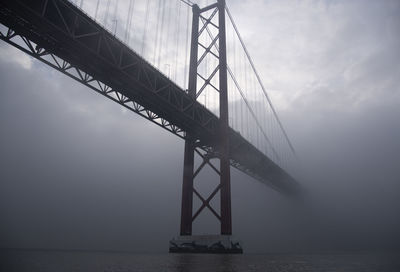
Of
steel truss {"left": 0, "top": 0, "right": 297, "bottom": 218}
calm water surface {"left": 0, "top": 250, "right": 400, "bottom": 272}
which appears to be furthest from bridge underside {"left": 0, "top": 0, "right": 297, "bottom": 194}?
calm water surface {"left": 0, "top": 250, "right": 400, "bottom": 272}

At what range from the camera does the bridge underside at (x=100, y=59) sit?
1641cm

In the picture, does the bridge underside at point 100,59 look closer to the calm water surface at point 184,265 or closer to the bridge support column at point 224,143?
the bridge support column at point 224,143

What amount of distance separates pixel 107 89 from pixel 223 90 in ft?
45.1

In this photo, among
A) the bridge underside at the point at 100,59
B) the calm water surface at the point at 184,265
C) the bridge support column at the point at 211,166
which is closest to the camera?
the calm water surface at the point at 184,265

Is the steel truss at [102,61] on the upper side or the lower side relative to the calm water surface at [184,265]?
upper

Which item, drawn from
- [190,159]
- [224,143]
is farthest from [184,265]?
[190,159]

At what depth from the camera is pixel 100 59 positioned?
19312mm

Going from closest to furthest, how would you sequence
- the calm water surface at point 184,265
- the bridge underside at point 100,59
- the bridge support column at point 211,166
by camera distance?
1. the calm water surface at point 184,265
2. the bridge underside at point 100,59
3. the bridge support column at point 211,166

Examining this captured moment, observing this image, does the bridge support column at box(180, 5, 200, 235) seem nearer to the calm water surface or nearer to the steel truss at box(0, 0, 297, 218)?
the steel truss at box(0, 0, 297, 218)

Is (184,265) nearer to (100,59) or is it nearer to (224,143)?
(100,59)

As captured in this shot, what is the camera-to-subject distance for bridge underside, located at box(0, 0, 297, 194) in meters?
16.4

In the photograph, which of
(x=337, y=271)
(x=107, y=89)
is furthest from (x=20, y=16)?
(x=337, y=271)

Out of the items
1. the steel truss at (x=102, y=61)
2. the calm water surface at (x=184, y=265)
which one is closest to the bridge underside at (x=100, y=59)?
the steel truss at (x=102, y=61)

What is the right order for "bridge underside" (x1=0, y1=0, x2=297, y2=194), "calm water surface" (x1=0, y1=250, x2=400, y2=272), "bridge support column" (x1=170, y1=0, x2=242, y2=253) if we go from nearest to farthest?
"calm water surface" (x1=0, y1=250, x2=400, y2=272)
"bridge underside" (x1=0, y1=0, x2=297, y2=194)
"bridge support column" (x1=170, y1=0, x2=242, y2=253)
